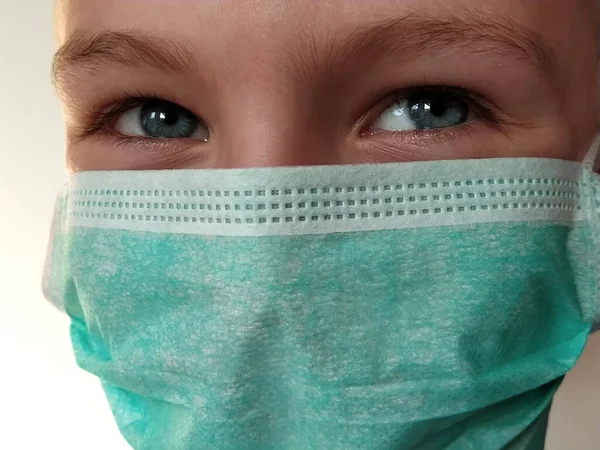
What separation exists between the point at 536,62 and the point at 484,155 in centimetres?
11

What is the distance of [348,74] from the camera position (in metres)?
0.59

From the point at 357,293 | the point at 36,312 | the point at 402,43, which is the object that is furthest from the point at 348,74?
the point at 36,312

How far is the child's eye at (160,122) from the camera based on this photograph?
0.71 metres

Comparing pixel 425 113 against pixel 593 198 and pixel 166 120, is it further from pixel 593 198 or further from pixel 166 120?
pixel 166 120

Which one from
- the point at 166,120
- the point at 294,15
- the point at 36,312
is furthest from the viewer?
the point at 36,312

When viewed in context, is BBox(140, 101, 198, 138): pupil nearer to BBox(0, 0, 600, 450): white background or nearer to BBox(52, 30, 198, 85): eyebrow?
BBox(52, 30, 198, 85): eyebrow

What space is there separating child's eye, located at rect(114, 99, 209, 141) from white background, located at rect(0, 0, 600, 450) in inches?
21.1

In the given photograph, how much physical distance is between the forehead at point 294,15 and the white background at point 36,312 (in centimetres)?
69

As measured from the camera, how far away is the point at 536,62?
614 mm

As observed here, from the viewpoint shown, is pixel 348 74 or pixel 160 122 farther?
pixel 160 122

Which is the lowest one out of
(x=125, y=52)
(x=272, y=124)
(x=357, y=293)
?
(x=357, y=293)

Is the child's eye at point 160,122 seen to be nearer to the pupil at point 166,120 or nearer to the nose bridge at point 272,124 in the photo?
the pupil at point 166,120

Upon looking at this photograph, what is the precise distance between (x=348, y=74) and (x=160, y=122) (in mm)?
274

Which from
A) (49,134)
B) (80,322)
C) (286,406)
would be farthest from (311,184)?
(49,134)
